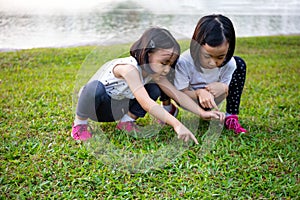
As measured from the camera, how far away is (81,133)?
2.49m

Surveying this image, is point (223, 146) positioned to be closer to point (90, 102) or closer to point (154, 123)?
point (154, 123)

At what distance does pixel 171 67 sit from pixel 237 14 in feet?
20.8

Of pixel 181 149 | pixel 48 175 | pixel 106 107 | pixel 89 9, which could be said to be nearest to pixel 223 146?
pixel 181 149

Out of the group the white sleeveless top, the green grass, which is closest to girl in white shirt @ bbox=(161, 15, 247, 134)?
the green grass

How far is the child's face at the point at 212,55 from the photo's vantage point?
7.36 ft

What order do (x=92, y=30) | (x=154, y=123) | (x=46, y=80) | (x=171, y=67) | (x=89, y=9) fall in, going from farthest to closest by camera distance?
(x=89, y=9) → (x=92, y=30) → (x=46, y=80) → (x=154, y=123) → (x=171, y=67)

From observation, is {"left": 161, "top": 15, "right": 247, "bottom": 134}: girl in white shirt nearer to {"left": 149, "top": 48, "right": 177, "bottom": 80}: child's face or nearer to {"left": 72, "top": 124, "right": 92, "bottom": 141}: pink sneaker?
{"left": 149, "top": 48, "right": 177, "bottom": 80}: child's face

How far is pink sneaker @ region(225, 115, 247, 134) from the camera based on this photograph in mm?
2635

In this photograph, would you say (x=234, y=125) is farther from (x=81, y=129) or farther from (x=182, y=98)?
(x=81, y=129)

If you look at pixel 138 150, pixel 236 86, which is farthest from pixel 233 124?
pixel 138 150

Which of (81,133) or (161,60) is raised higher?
(161,60)

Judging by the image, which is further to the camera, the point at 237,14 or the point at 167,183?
the point at 237,14

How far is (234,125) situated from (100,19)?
460 centimetres

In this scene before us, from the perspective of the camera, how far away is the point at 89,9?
783 centimetres
